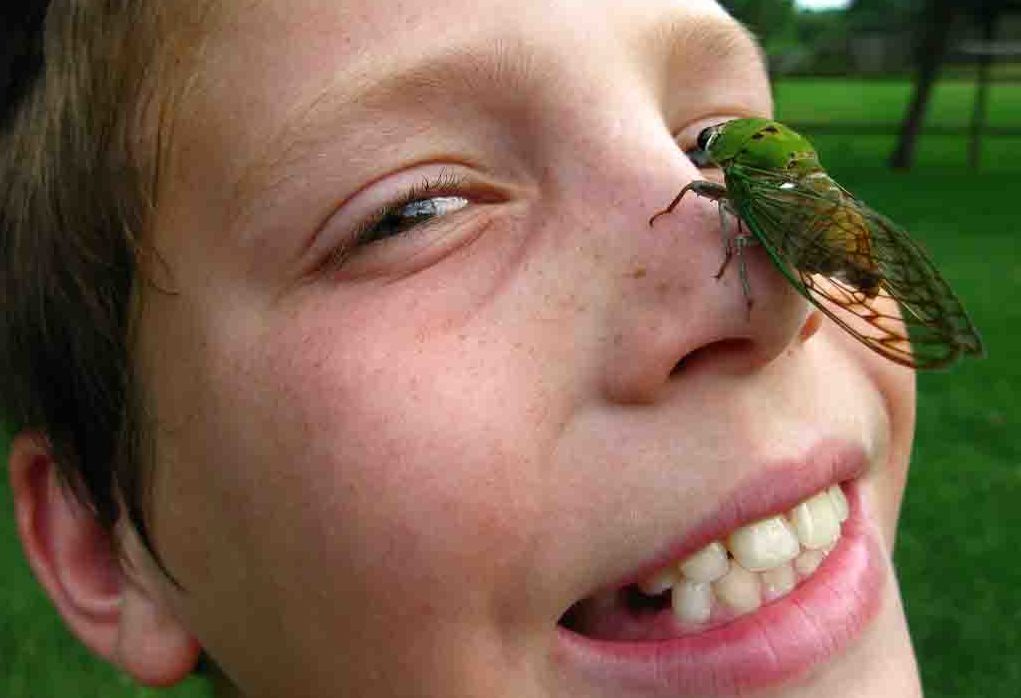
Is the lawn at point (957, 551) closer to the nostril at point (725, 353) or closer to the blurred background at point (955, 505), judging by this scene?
the blurred background at point (955, 505)

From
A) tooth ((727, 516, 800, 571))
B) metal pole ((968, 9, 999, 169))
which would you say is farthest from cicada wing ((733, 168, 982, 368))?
metal pole ((968, 9, 999, 169))

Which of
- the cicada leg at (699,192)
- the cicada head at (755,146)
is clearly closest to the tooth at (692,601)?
the cicada leg at (699,192)

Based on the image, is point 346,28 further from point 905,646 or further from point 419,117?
point 905,646

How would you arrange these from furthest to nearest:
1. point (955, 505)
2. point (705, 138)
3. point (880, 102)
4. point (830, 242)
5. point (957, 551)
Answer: point (880, 102)
point (955, 505)
point (957, 551)
point (705, 138)
point (830, 242)

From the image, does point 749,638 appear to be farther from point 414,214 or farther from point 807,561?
point 414,214

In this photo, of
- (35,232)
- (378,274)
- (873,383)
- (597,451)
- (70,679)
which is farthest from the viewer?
(70,679)

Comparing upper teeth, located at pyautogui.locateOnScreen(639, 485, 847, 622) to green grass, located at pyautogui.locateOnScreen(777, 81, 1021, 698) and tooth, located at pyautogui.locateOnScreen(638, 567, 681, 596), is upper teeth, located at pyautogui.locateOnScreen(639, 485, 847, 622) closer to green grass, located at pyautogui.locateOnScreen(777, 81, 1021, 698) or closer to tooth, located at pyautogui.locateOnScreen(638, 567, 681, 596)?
tooth, located at pyautogui.locateOnScreen(638, 567, 681, 596)

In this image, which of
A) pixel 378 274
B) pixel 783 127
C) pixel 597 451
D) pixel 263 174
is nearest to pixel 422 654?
pixel 597 451

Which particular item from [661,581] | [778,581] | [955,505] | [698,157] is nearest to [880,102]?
[955,505]
